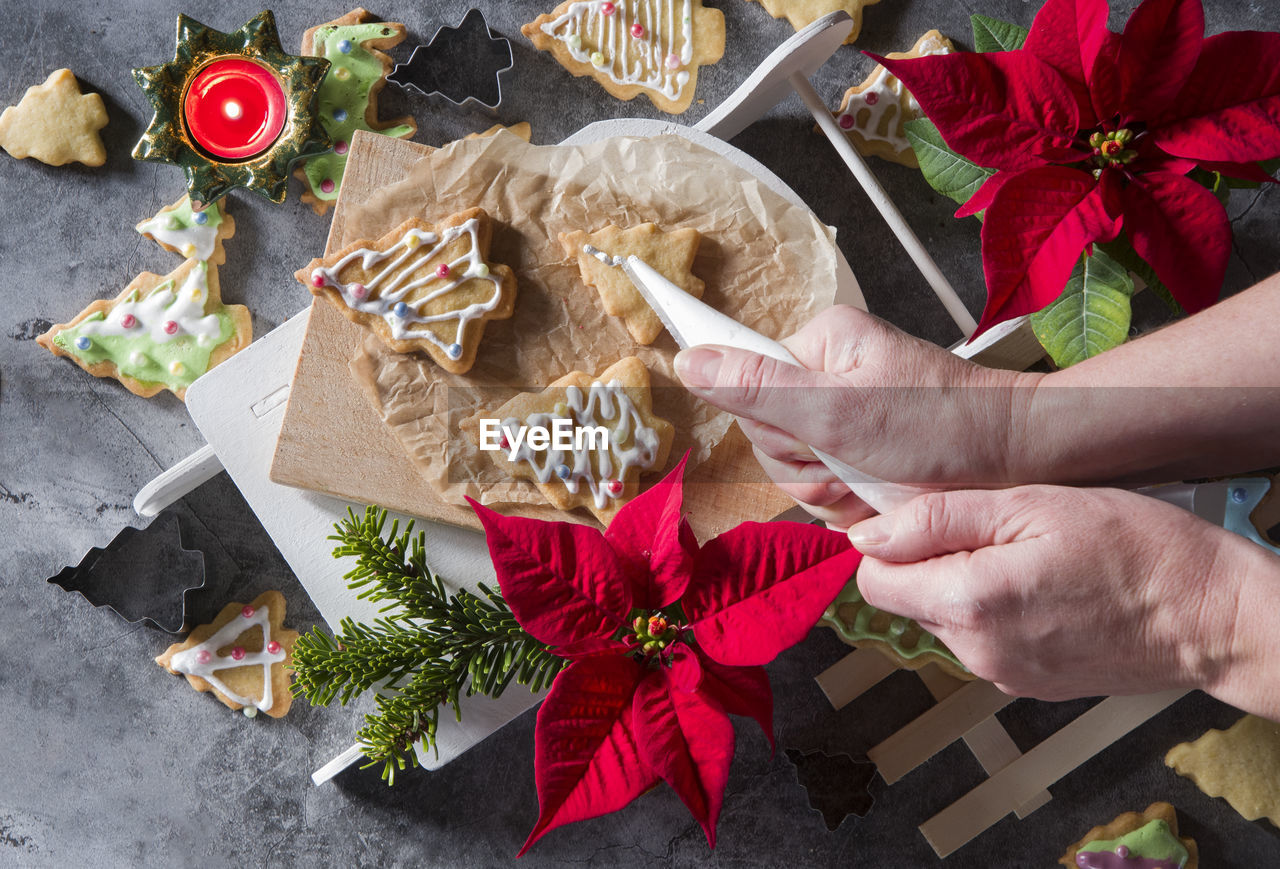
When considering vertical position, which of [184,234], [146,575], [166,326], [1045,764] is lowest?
[1045,764]

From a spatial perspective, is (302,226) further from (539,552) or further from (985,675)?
(985,675)

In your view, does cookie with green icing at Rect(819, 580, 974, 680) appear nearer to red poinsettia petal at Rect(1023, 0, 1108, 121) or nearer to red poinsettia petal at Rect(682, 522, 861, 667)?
red poinsettia petal at Rect(682, 522, 861, 667)

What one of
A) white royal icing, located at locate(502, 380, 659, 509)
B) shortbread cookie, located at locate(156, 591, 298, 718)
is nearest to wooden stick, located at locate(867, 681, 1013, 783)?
white royal icing, located at locate(502, 380, 659, 509)

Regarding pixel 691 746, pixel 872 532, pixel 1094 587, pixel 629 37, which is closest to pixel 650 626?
pixel 691 746

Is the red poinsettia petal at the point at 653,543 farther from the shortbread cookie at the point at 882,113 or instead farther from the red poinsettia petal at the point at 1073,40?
the shortbread cookie at the point at 882,113

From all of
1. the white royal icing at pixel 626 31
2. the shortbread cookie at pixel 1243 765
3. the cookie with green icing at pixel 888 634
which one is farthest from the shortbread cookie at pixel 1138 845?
the white royal icing at pixel 626 31

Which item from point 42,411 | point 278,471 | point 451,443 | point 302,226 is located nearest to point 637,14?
point 302,226

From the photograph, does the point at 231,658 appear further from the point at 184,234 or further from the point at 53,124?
the point at 53,124
